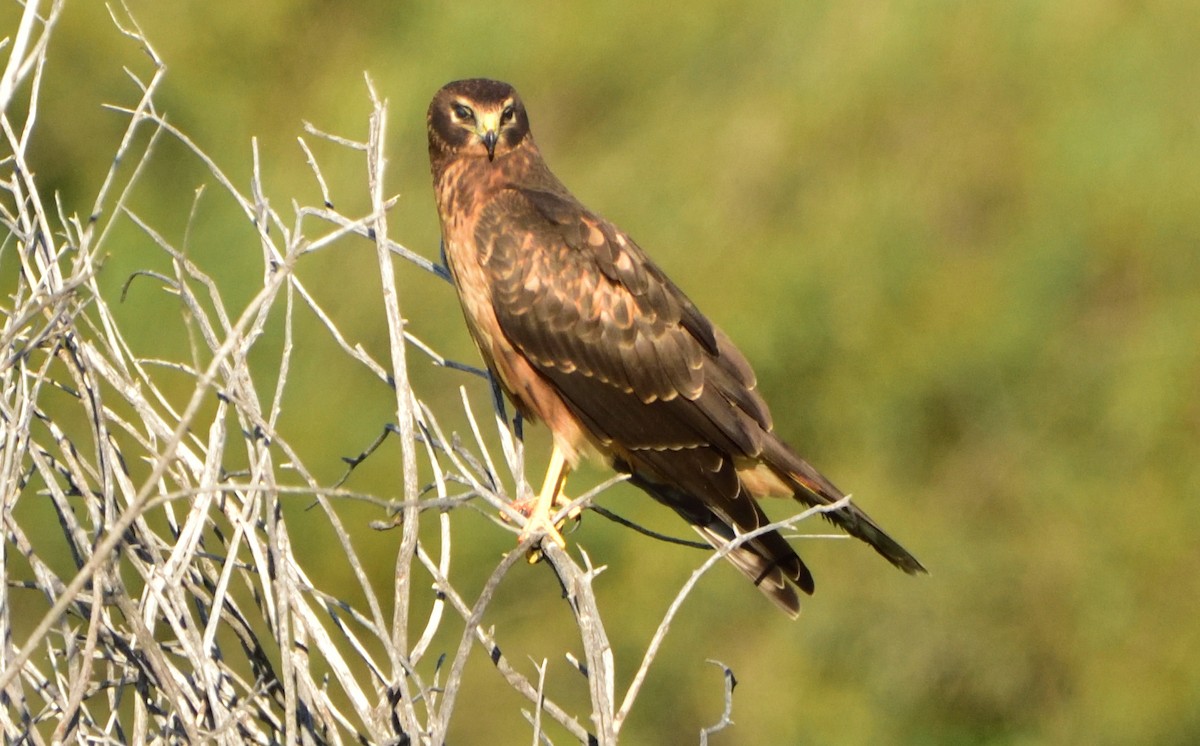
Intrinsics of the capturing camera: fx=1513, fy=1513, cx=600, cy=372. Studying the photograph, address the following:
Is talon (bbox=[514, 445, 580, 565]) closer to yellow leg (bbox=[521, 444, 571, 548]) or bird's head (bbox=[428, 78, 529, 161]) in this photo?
yellow leg (bbox=[521, 444, 571, 548])

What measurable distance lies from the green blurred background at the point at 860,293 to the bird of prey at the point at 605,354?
3.23 metres

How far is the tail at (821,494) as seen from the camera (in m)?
4.00

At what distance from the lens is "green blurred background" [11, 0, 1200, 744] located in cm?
812

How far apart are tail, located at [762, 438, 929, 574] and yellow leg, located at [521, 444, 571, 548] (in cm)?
59

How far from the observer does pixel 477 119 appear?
14.9 ft

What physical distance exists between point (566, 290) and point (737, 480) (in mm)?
746

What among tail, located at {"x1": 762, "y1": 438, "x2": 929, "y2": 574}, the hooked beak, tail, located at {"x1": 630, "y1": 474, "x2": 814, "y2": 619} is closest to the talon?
tail, located at {"x1": 630, "y1": 474, "x2": 814, "y2": 619}

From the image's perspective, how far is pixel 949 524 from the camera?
8445 millimetres

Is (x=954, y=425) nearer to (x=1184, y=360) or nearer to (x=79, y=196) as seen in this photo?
(x=1184, y=360)

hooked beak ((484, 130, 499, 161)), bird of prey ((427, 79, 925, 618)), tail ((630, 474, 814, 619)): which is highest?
hooked beak ((484, 130, 499, 161))

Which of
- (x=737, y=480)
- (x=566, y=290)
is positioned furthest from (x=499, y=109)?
(x=737, y=480)

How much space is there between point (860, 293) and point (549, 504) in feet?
16.0

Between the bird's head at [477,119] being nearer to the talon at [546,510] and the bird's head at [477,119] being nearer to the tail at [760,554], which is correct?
the talon at [546,510]

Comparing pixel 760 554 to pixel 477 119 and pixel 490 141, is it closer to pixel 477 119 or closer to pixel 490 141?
pixel 490 141
